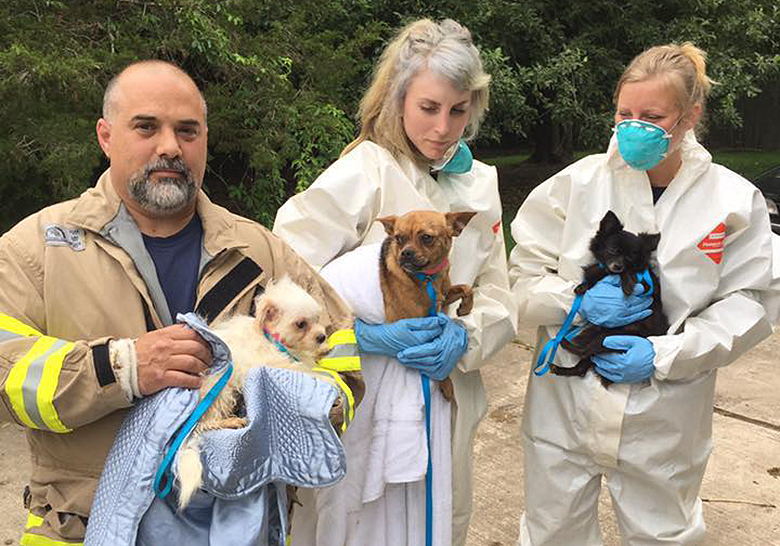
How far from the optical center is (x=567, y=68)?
8203 mm

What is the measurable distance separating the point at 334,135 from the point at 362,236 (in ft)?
10.2

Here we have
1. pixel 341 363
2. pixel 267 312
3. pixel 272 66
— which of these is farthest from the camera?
pixel 272 66

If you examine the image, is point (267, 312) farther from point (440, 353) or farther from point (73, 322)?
point (440, 353)

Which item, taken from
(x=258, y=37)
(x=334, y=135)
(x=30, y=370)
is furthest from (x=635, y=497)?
(x=258, y=37)

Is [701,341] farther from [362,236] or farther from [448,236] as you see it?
[362,236]

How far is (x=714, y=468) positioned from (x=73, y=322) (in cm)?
376

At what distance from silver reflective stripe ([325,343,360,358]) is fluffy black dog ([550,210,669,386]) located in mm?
1033

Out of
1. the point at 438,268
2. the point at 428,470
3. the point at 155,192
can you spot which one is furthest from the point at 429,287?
the point at 155,192

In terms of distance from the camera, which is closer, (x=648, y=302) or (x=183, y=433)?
(x=183, y=433)

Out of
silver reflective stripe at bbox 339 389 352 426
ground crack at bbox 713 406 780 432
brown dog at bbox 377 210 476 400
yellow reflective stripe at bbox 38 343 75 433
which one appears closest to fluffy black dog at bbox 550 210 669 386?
brown dog at bbox 377 210 476 400

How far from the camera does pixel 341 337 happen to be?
220 cm

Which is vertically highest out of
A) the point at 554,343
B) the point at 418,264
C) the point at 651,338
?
the point at 418,264

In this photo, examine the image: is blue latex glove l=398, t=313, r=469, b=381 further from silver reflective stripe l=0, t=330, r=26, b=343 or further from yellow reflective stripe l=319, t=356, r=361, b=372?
silver reflective stripe l=0, t=330, r=26, b=343

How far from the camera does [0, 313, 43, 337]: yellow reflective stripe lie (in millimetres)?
1771
